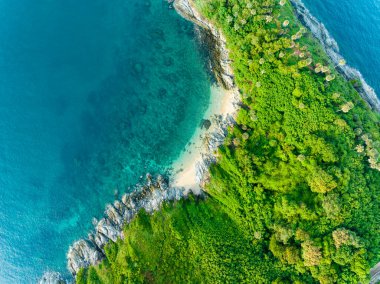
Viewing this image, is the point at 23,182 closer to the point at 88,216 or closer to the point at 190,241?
the point at 88,216

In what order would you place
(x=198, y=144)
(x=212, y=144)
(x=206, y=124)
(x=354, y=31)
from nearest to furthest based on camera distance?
(x=212, y=144) < (x=198, y=144) < (x=206, y=124) < (x=354, y=31)

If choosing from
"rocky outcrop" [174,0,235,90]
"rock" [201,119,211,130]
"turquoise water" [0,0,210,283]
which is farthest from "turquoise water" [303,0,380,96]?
"rock" [201,119,211,130]

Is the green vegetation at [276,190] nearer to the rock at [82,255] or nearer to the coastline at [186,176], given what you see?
the rock at [82,255]

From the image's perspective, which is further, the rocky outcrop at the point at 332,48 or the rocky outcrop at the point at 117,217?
the rocky outcrop at the point at 332,48

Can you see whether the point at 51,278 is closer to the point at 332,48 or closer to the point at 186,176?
the point at 186,176

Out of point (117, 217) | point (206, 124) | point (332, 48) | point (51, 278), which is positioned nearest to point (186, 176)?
point (206, 124)

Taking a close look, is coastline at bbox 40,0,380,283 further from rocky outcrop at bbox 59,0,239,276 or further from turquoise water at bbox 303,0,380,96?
turquoise water at bbox 303,0,380,96

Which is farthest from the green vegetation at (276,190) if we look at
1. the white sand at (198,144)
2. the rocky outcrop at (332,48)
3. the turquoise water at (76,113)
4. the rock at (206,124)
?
the turquoise water at (76,113)
